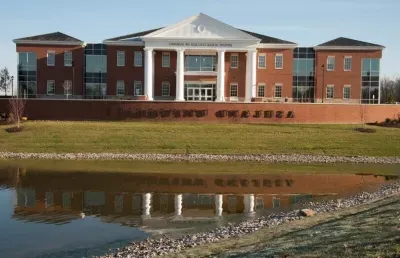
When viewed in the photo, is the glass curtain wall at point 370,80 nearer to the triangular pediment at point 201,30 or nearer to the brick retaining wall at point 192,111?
the brick retaining wall at point 192,111

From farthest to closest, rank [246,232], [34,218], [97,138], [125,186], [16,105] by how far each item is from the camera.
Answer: [16,105] → [97,138] → [125,186] → [34,218] → [246,232]

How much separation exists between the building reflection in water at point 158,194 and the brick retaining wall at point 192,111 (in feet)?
64.3

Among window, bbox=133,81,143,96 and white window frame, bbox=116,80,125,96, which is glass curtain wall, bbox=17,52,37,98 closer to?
white window frame, bbox=116,80,125,96

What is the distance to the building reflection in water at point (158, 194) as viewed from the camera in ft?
58.6

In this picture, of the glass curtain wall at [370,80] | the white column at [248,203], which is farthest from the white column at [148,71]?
the white column at [248,203]

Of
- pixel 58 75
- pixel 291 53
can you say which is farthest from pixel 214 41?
pixel 58 75

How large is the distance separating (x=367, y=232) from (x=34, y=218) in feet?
37.9

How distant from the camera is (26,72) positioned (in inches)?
2356

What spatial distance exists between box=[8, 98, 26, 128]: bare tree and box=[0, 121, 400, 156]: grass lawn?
2232mm

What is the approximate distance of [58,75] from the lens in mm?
59906

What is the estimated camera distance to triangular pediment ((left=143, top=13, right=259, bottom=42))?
54.2m

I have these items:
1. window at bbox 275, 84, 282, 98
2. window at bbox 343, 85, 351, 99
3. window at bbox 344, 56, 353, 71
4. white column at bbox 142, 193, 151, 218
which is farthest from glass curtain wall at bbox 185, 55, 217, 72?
white column at bbox 142, 193, 151, 218

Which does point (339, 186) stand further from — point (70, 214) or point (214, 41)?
point (214, 41)

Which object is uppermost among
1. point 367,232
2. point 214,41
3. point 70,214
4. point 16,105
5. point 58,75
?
point 214,41
